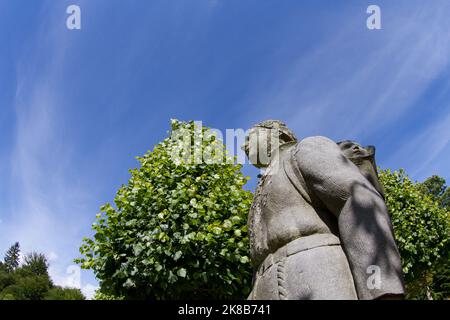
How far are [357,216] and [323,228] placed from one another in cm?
28

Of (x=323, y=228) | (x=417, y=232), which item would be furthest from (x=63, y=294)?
(x=323, y=228)

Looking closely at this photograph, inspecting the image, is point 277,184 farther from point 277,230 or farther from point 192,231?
point 192,231

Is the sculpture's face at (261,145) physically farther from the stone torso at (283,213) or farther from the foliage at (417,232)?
the foliage at (417,232)

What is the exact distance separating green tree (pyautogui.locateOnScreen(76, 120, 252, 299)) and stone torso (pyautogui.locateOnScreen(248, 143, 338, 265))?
4.30 metres

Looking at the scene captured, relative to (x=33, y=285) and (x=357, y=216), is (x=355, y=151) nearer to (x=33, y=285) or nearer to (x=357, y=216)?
(x=357, y=216)

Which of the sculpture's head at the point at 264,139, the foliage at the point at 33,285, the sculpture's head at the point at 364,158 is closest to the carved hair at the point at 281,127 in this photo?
the sculpture's head at the point at 264,139

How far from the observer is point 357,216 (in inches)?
88.3

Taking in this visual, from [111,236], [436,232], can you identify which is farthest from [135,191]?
[436,232]

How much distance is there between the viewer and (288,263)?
236 centimetres

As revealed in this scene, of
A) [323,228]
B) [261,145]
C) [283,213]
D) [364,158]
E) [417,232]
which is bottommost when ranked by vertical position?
[323,228]

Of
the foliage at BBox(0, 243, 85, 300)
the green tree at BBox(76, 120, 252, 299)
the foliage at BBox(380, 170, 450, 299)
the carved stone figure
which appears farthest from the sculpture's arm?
the foliage at BBox(0, 243, 85, 300)

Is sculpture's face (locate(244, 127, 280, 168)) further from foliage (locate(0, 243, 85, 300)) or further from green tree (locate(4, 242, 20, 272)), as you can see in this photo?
green tree (locate(4, 242, 20, 272))
